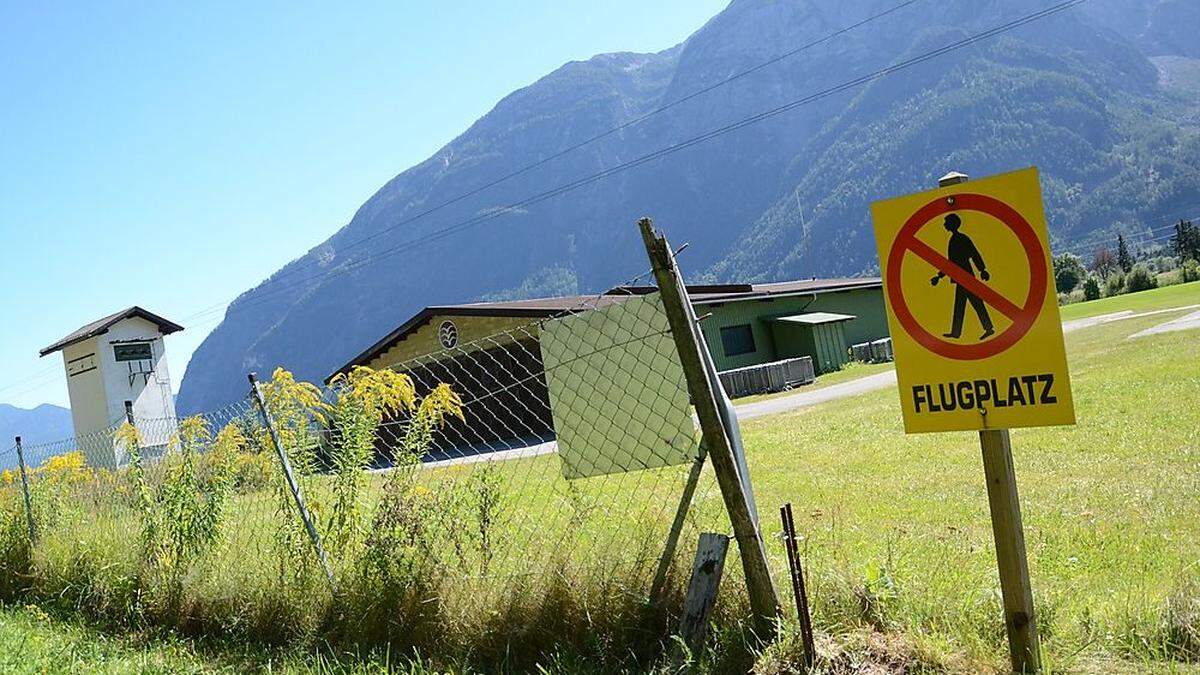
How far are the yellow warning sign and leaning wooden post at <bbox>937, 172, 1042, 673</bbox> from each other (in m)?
0.12

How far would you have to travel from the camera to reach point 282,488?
17.2 feet

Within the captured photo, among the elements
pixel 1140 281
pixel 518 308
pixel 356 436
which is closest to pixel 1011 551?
pixel 356 436

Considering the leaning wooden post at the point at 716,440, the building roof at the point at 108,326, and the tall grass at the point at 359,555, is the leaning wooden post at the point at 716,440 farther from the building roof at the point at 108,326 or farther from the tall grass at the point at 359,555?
the building roof at the point at 108,326

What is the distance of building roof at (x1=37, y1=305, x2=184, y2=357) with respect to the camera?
72.7 feet

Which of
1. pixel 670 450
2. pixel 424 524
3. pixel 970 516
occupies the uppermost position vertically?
pixel 670 450

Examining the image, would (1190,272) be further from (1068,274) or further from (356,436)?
(356,436)

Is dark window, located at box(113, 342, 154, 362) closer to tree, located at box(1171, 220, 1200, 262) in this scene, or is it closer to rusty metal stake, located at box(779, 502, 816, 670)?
rusty metal stake, located at box(779, 502, 816, 670)

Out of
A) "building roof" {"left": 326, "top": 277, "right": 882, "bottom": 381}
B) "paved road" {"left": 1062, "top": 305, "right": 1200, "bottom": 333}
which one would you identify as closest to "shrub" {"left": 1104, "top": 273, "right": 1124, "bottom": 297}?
"paved road" {"left": 1062, "top": 305, "right": 1200, "bottom": 333}

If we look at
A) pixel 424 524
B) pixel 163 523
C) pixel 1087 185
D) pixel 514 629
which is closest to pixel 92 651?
pixel 163 523

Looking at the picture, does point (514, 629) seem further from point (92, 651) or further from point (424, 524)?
point (92, 651)

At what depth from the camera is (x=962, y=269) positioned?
9.50 feet

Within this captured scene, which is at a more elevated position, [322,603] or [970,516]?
[322,603]

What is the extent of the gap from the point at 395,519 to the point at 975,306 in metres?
3.09

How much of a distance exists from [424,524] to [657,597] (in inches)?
56.4
